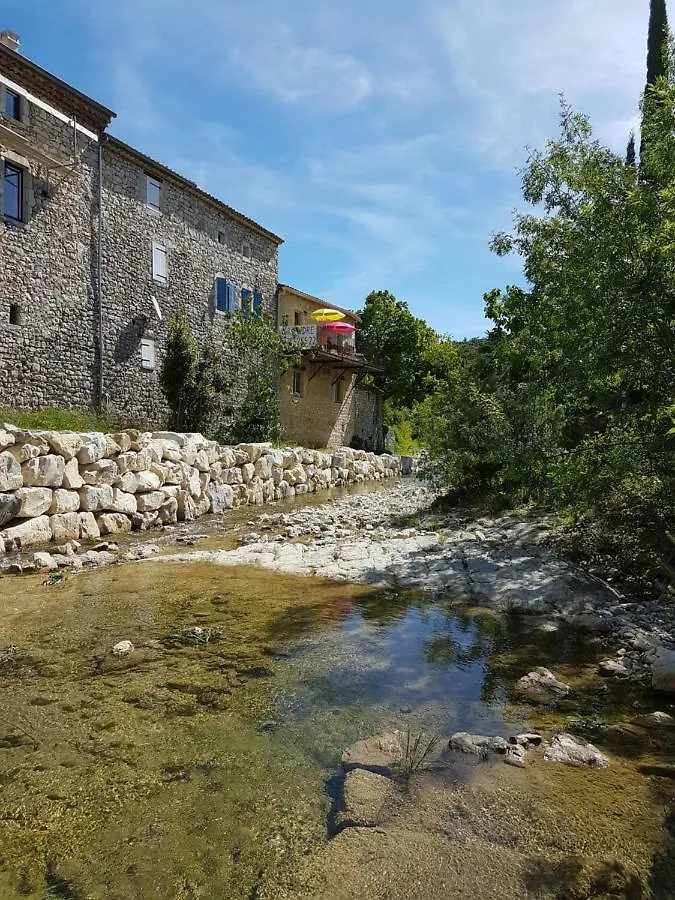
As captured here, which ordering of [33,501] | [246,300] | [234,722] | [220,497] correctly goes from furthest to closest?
[246,300]
[220,497]
[33,501]
[234,722]

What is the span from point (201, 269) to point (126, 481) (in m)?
14.4

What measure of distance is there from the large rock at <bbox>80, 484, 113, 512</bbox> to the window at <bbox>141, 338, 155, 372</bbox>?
1049 centimetres

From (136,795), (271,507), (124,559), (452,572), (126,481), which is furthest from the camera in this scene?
(271,507)

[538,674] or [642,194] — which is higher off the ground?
[642,194]

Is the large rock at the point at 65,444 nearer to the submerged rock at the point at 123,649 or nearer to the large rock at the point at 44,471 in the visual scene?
the large rock at the point at 44,471

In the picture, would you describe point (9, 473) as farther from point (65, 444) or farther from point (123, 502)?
point (123, 502)

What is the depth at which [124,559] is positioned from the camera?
28.5 ft

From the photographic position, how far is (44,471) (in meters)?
9.42

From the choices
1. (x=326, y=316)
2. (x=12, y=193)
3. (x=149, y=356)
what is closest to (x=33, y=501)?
(x=12, y=193)

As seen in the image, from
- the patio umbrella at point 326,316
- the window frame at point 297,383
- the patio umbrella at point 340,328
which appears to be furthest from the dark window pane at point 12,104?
the patio umbrella at point 340,328

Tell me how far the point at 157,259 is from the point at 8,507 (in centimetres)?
1434

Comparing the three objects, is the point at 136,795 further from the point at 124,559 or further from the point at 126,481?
the point at 126,481

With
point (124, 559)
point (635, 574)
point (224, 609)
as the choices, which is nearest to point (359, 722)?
point (224, 609)

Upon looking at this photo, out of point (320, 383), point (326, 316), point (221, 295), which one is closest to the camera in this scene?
point (221, 295)
